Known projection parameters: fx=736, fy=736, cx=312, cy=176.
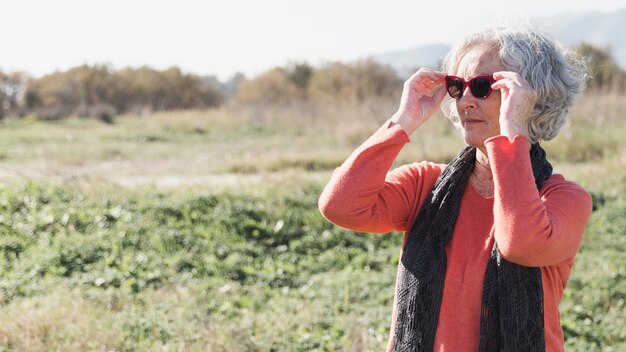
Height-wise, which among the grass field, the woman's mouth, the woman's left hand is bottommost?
the grass field

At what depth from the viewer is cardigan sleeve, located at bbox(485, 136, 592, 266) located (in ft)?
6.42

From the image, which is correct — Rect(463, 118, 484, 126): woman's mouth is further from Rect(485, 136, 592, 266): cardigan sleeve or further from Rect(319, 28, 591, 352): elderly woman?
Rect(485, 136, 592, 266): cardigan sleeve

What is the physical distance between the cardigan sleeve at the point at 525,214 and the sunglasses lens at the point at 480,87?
0.20 m

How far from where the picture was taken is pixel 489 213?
2.19 m

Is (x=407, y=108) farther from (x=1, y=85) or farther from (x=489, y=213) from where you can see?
(x=1, y=85)

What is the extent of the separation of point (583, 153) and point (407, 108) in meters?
11.2

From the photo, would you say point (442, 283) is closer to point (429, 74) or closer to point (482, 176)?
point (482, 176)

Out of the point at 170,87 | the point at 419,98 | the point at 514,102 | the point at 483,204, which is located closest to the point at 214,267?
the point at 419,98

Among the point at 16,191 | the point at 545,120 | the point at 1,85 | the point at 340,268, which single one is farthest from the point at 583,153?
the point at 1,85

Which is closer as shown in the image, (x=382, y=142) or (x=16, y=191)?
(x=382, y=142)

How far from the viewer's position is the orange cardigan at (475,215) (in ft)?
6.49

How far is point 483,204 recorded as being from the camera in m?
2.22

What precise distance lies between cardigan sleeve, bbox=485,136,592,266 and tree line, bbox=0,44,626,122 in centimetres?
2325

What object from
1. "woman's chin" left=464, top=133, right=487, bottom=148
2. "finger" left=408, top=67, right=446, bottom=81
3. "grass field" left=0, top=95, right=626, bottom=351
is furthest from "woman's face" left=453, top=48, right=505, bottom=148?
"grass field" left=0, top=95, right=626, bottom=351
